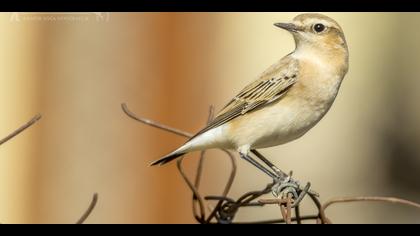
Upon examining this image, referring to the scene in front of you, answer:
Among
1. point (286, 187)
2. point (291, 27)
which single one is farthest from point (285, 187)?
point (291, 27)

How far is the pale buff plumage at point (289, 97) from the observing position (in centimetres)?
362

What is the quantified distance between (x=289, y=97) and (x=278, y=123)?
0.16 m

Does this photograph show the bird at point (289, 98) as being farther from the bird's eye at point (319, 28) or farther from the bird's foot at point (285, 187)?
the bird's foot at point (285, 187)

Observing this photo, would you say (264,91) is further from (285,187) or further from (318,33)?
(285,187)

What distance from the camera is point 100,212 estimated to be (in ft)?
21.4

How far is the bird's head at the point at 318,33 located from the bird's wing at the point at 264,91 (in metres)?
0.12

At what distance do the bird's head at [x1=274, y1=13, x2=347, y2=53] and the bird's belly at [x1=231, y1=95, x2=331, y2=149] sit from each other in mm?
273

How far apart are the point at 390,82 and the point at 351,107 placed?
478 millimetres

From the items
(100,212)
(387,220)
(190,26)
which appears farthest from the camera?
(387,220)

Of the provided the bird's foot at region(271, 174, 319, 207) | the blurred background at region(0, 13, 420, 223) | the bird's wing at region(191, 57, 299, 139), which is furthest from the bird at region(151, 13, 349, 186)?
the blurred background at region(0, 13, 420, 223)

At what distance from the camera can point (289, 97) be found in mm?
3768

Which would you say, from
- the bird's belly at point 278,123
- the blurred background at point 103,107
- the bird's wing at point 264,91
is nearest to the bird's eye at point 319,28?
the bird's wing at point 264,91

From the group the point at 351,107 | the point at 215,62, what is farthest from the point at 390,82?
the point at 215,62

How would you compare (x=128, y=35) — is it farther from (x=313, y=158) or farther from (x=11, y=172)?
(x=313, y=158)
